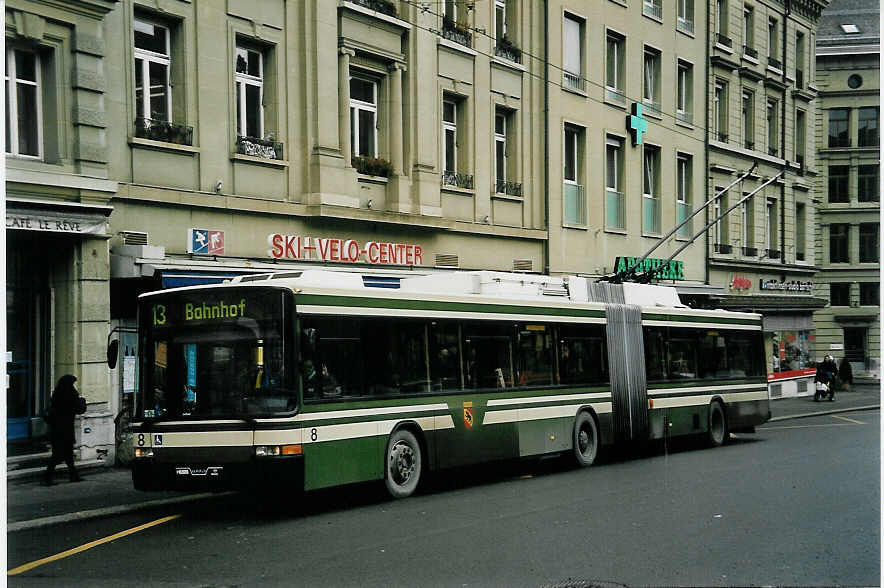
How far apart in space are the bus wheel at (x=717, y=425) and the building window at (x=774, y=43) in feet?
73.9

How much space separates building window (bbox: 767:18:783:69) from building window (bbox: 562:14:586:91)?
13059 mm

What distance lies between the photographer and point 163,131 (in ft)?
63.5

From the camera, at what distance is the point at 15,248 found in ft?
55.8

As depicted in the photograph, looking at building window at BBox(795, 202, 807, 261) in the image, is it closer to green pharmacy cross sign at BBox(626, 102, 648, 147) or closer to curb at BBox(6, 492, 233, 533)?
green pharmacy cross sign at BBox(626, 102, 648, 147)

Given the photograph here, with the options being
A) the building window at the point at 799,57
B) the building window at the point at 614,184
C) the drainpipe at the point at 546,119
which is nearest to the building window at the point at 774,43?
the building window at the point at 799,57

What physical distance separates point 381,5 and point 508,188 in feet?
22.7

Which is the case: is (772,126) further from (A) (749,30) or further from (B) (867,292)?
(B) (867,292)

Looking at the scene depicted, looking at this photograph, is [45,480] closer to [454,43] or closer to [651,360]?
[651,360]

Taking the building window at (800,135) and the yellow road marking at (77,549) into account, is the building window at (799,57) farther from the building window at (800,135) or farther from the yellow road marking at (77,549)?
the yellow road marking at (77,549)

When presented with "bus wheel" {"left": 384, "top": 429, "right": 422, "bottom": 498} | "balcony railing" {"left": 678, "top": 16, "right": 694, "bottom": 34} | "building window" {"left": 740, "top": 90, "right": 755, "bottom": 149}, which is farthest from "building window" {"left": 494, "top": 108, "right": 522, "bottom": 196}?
"bus wheel" {"left": 384, "top": 429, "right": 422, "bottom": 498}

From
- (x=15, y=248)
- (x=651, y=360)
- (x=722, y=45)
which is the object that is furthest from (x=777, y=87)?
(x=15, y=248)

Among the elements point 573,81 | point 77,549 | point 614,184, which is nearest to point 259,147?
point 77,549

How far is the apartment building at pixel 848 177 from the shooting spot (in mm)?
35438

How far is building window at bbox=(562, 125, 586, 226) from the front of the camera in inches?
1238
